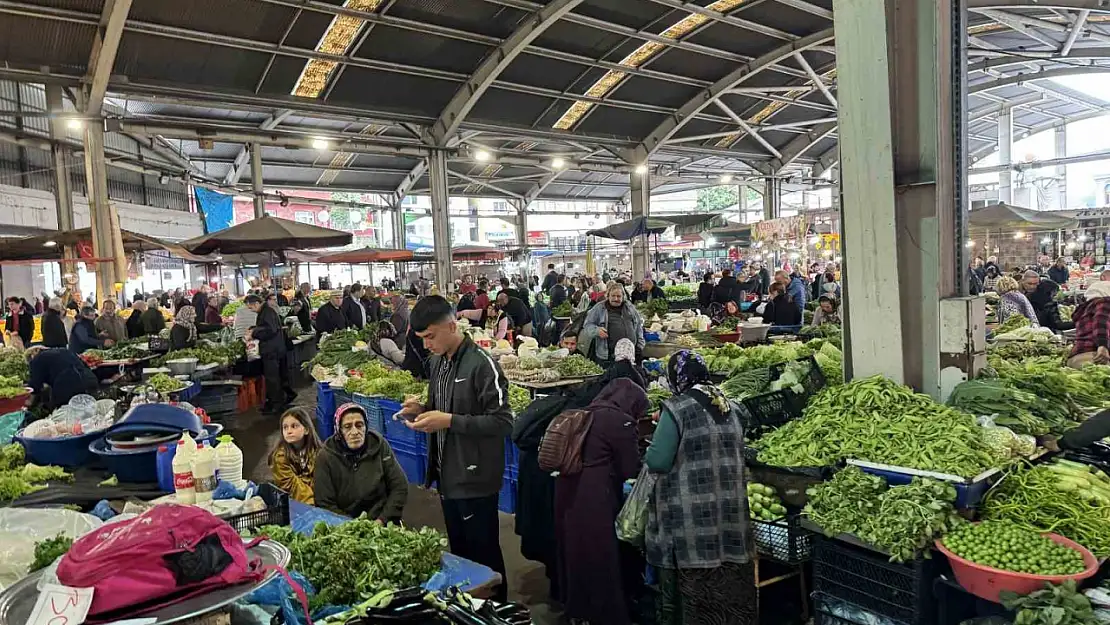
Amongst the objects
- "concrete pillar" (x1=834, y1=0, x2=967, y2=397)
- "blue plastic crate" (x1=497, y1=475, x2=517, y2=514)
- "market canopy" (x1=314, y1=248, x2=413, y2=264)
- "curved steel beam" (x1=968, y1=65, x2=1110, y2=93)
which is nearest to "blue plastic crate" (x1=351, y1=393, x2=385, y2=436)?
"blue plastic crate" (x1=497, y1=475, x2=517, y2=514)

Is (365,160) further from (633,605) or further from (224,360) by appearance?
(633,605)

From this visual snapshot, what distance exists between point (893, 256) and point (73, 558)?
4.10m

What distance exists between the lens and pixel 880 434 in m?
3.64

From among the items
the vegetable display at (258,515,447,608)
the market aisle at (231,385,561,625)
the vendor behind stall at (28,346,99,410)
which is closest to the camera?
the vegetable display at (258,515,447,608)

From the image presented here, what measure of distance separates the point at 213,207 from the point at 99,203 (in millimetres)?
14426

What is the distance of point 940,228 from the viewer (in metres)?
4.18

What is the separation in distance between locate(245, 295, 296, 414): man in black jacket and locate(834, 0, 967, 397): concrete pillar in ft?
26.2

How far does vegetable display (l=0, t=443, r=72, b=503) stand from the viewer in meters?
3.65

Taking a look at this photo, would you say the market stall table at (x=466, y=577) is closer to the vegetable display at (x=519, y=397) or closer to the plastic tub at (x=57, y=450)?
the plastic tub at (x=57, y=450)

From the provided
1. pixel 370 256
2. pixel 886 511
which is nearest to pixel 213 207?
pixel 370 256

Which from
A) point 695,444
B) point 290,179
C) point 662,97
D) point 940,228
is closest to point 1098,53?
point 662,97

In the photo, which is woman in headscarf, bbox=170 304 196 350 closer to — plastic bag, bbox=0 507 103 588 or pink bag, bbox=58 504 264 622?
plastic bag, bbox=0 507 103 588

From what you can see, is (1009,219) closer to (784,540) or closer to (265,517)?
(784,540)

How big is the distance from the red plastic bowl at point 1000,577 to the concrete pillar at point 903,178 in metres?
1.45
